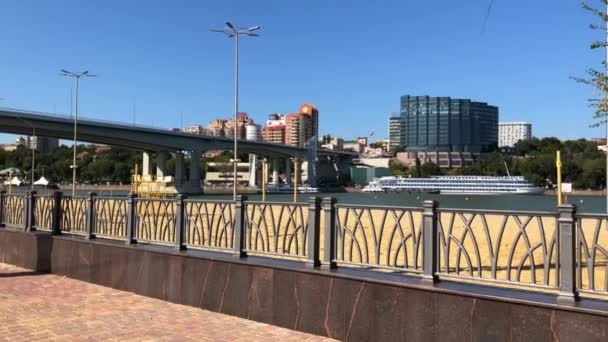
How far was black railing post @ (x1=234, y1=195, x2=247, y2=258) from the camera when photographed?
710cm

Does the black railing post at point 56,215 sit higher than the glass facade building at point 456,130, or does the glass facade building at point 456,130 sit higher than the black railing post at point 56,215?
the glass facade building at point 456,130

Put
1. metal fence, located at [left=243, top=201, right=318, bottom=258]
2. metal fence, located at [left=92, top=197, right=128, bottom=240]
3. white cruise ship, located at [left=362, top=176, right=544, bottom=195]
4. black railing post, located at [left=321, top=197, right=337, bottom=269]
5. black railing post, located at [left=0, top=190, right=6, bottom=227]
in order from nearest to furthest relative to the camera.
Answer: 1. black railing post, located at [left=321, top=197, right=337, bottom=269]
2. metal fence, located at [left=243, top=201, right=318, bottom=258]
3. metal fence, located at [left=92, top=197, right=128, bottom=240]
4. black railing post, located at [left=0, top=190, right=6, bottom=227]
5. white cruise ship, located at [left=362, top=176, right=544, bottom=195]

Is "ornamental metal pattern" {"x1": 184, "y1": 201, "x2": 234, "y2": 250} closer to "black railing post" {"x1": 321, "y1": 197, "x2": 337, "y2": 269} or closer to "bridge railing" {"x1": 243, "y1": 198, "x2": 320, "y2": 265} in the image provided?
"bridge railing" {"x1": 243, "y1": 198, "x2": 320, "y2": 265}

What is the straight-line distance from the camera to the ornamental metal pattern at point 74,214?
386 inches

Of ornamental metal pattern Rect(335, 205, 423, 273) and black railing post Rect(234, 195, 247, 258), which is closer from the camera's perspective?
ornamental metal pattern Rect(335, 205, 423, 273)

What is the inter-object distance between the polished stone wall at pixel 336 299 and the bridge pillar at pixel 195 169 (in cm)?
7112

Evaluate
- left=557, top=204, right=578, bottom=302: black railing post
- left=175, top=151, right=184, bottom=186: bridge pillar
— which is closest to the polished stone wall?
left=557, top=204, right=578, bottom=302: black railing post

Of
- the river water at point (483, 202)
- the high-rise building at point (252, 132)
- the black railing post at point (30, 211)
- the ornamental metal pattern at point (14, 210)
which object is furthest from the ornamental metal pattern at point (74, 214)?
the high-rise building at point (252, 132)

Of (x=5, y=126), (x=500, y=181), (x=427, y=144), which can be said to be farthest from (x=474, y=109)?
(x=5, y=126)

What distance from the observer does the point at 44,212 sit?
35.5 feet

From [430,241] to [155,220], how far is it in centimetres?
465

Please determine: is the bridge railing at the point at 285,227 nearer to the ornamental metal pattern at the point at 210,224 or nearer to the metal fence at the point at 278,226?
the metal fence at the point at 278,226

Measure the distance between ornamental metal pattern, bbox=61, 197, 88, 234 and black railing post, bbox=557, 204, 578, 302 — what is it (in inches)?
310

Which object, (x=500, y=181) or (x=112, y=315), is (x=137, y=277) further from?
(x=500, y=181)
